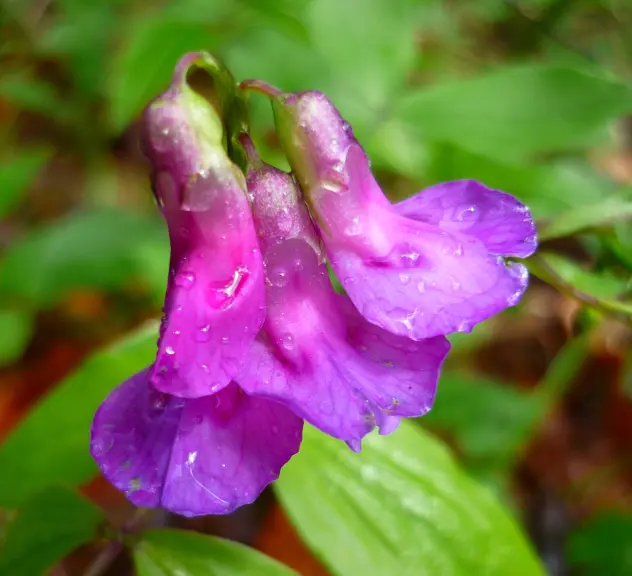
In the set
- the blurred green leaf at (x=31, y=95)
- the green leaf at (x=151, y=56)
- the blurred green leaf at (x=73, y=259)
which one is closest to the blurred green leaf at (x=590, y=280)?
the blurred green leaf at (x=73, y=259)

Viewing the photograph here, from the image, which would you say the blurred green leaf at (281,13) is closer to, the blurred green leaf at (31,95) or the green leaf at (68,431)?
the blurred green leaf at (31,95)

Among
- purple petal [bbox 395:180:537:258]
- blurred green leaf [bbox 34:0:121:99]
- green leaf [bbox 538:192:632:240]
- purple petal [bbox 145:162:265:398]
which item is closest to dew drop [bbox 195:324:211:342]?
purple petal [bbox 145:162:265:398]

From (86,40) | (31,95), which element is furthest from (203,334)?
(86,40)

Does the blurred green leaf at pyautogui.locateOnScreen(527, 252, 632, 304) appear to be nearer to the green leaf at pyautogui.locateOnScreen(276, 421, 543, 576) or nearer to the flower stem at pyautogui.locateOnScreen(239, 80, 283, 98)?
the green leaf at pyautogui.locateOnScreen(276, 421, 543, 576)

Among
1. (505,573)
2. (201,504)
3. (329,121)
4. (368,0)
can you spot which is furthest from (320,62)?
(201,504)

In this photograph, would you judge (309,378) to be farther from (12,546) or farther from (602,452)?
(602,452)

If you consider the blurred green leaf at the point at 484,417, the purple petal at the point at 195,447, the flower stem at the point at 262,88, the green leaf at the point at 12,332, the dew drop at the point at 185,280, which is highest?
the flower stem at the point at 262,88
